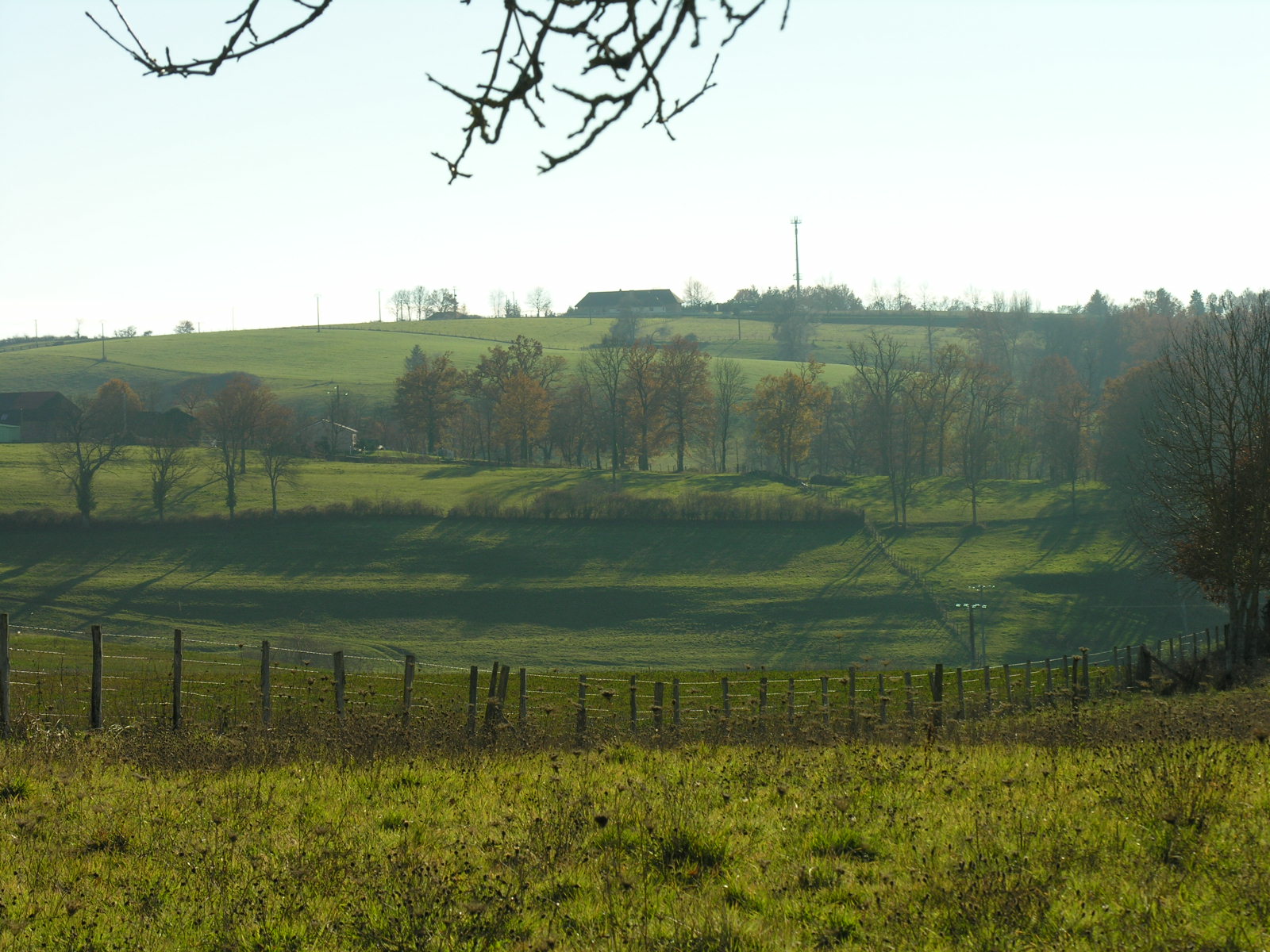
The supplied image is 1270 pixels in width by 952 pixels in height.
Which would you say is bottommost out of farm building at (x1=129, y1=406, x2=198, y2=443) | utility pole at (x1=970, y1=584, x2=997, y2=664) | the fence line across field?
utility pole at (x1=970, y1=584, x2=997, y2=664)

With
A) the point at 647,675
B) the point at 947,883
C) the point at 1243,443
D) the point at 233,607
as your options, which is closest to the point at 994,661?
the point at 647,675

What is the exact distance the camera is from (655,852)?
621 centimetres

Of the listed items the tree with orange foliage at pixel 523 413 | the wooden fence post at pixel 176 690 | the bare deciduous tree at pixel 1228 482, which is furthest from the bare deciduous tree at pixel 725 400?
the wooden fence post at pixel 176 690

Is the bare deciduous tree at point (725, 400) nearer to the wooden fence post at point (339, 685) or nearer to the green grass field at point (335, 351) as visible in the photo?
the green grass field at point (335, 351)

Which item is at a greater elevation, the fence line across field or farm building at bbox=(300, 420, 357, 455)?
farm building at bbox=(300, 420, 357, 455)

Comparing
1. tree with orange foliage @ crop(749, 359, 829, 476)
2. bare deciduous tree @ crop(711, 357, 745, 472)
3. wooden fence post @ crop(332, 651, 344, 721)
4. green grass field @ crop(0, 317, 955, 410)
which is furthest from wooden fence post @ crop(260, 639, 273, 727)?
green grass field @ crop(0, 317, 955, 410)

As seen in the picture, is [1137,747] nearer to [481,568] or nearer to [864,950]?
[864,950]

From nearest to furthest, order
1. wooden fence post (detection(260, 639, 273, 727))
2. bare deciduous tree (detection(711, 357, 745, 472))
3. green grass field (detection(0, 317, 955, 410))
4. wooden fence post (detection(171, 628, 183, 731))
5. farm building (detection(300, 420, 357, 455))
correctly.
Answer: wooden fence post (detection(171, 628, 183, 731))
wooden fence post (detection(260, 639, 273, 727))
farm building (detection(300, 420, 357, 455))
bare deciduous tree (detection(711, 357, 745, 472))
green grass field (detection(0, 317, 955, 410))

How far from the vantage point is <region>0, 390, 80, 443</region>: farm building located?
10862 centimetres

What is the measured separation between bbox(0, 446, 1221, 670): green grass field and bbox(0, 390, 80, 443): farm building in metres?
27.9

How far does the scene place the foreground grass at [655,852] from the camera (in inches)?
198

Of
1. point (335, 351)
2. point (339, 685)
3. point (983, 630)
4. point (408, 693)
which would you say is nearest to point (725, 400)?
point (983, 630)

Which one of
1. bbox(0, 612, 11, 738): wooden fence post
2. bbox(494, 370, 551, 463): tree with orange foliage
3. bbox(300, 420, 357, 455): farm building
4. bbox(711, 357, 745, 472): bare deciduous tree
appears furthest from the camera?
bbox(711, 357, 745, 472): bare deciduous tree

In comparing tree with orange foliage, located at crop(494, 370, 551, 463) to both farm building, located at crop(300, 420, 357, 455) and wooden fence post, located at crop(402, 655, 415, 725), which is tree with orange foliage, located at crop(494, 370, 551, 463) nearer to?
farm building, located at crop(300, 420, 357, 455)
